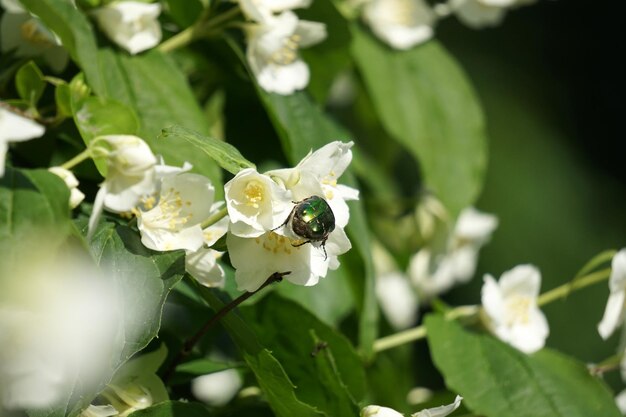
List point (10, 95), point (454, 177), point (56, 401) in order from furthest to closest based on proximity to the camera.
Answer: point (454, 177)
point (10, 95)
point (56, 401)

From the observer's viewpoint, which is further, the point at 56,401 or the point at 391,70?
the point at 391,70

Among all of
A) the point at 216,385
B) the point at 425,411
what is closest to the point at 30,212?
the point at 425,411

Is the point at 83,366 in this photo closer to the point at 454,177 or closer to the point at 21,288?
the point at 21,288

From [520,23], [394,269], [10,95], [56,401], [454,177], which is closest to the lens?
[56,401]

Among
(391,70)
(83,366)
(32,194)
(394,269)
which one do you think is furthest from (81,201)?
(394,269)

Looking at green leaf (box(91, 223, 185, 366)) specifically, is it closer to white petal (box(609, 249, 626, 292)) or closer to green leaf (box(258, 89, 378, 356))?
green leaf (box(258, 89, 378, 356))

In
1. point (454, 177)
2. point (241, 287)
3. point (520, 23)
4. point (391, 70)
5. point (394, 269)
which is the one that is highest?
point (241, 287)
